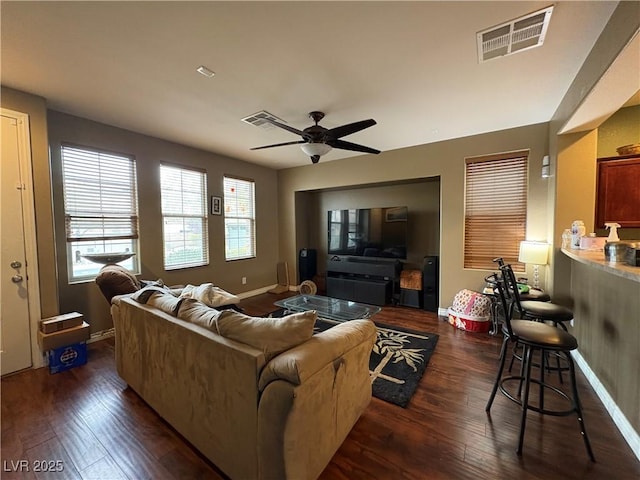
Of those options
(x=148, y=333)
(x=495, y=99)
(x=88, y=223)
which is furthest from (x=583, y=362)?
(x=88, y=223)

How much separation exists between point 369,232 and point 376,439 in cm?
361

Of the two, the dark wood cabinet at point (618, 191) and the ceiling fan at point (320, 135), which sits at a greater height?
the ceiling fan at point (320, 135)

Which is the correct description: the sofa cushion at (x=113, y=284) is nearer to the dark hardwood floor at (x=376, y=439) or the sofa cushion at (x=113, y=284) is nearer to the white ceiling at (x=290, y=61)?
the dark hardwood floor at (x=376, y=439)

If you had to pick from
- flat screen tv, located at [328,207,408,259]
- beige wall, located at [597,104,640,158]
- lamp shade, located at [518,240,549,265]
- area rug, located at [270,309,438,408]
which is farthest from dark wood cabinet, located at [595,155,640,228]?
flat screen tv, located at [328,207,408,259]

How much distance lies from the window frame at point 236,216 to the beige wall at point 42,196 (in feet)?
7.86

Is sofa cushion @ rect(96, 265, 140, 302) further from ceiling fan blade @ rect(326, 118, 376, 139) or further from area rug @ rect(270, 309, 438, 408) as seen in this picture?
ceiling fan blade @ rect(326, 118, 376, 139)

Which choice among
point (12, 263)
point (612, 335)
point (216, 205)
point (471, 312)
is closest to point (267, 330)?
point (612, 335)

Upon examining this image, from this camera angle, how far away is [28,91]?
2533 mm

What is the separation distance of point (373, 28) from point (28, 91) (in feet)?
10.6

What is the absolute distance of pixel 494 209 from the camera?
3814 mm

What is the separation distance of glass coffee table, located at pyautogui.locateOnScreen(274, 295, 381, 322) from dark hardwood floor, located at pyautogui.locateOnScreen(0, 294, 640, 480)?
3.32ft

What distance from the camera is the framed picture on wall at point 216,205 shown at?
15.3 ft

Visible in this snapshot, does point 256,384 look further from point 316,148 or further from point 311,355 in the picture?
point 316,148

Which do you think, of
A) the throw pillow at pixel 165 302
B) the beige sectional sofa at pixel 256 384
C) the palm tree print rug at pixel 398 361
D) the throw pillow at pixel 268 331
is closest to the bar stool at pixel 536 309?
the palm tree print rug at pixel 398 361
